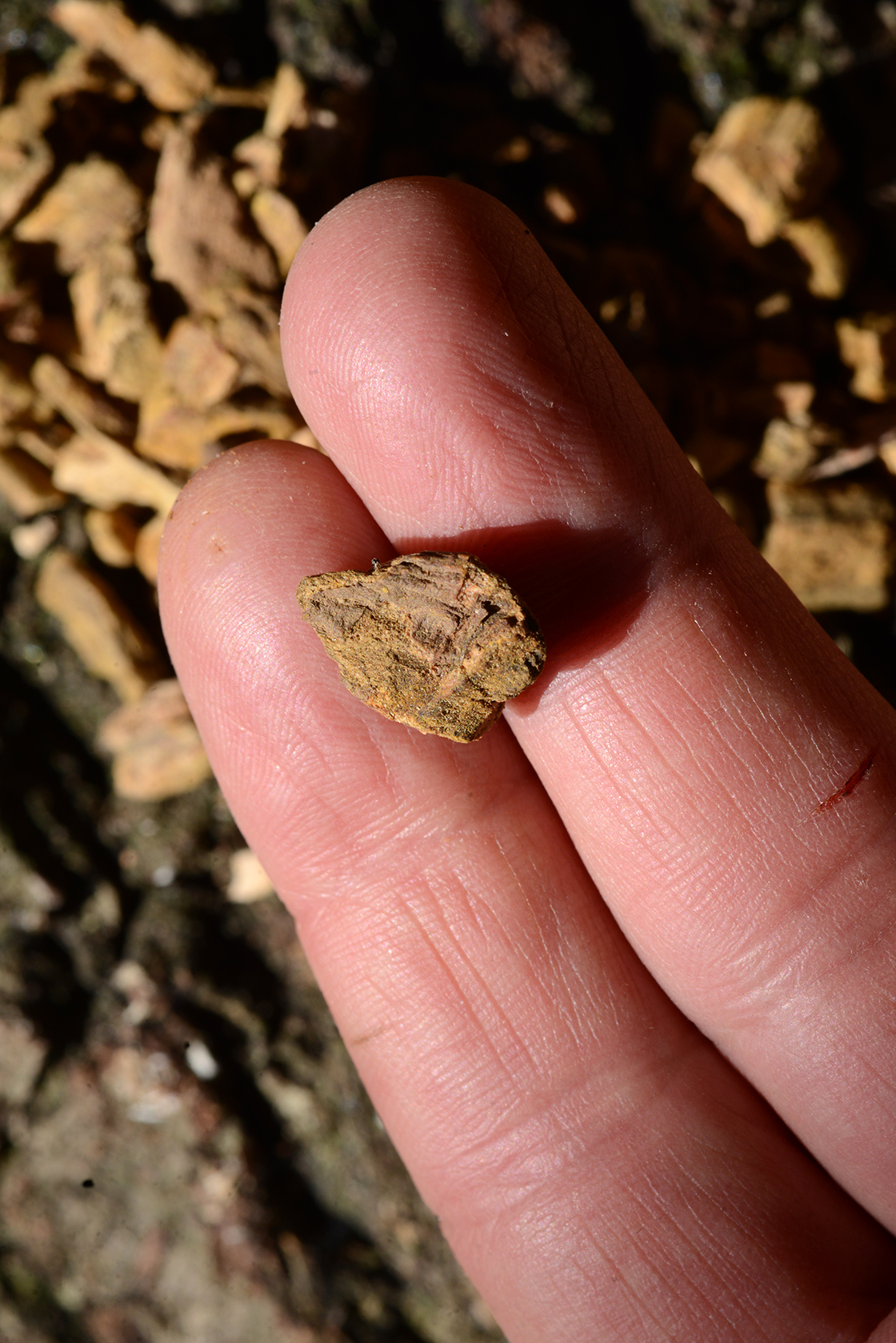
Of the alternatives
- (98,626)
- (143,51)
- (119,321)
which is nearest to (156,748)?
(98,626)

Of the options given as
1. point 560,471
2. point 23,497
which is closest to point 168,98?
point 23,497

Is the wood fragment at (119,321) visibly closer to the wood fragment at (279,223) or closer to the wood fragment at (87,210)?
the wood fragment at (87,210)

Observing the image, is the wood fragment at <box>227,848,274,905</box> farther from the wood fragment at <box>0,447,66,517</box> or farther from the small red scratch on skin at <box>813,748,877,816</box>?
the small red scratch on skin at <box>813,748,877,816</box>

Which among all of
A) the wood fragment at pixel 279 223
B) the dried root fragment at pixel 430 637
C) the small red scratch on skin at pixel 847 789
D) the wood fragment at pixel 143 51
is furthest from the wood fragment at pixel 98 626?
the small red scratch on skin at pixel 847 789

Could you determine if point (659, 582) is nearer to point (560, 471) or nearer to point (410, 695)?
point (560, 471)

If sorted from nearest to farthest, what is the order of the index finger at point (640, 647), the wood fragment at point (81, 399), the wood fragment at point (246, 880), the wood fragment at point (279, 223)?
the index finger at point (640, 647), the wood fragment at point (279, 223), the wood fragment at point (81, 399), the wood fragment at point (246, 880)

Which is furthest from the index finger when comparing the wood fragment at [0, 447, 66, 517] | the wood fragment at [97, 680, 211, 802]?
the wood fragment at [0, 447, 66, 517]
